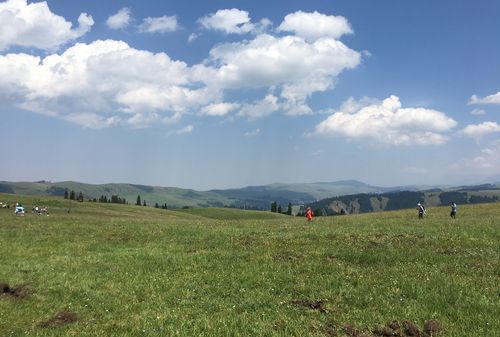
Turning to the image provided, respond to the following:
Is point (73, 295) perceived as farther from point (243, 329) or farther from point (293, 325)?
point (293, 325)

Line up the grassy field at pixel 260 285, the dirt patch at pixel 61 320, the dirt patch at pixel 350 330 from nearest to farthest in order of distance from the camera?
the dirt patch at pixel 350 330 → the grassy field at pixel 260 285 → the dirt patch at pixel 61 320

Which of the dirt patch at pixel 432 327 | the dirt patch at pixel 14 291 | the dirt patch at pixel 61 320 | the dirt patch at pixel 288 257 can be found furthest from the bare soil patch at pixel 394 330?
the dirt patch at pixel 14 291

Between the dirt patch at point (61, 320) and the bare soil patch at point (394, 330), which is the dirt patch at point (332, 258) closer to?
the bare soil patch at point (394, 330)

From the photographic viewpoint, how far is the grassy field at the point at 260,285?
13727 millimetres

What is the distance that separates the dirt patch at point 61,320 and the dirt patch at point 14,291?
401 centimetres

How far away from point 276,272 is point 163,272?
6.03 metres

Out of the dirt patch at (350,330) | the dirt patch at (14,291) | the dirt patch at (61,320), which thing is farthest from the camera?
the dirt patch at (14,291)

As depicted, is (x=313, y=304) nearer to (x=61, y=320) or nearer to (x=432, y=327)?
(x=432, y=327)

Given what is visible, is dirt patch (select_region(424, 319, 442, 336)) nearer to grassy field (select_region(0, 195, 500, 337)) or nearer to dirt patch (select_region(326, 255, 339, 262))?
grassy field (select_region(0, 195, 500, 337))

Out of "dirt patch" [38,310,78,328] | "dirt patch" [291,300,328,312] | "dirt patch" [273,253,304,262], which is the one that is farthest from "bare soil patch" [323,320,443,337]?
"dirt patch" [273,253,304,262]

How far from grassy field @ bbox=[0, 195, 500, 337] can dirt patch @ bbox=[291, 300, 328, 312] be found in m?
0.07

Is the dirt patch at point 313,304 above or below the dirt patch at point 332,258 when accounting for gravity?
below

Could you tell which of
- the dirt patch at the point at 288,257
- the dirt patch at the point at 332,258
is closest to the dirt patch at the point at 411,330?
the dirt patch at the point at 332,258

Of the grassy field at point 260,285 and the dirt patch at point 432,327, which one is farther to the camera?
the grassy field at point 260,285
